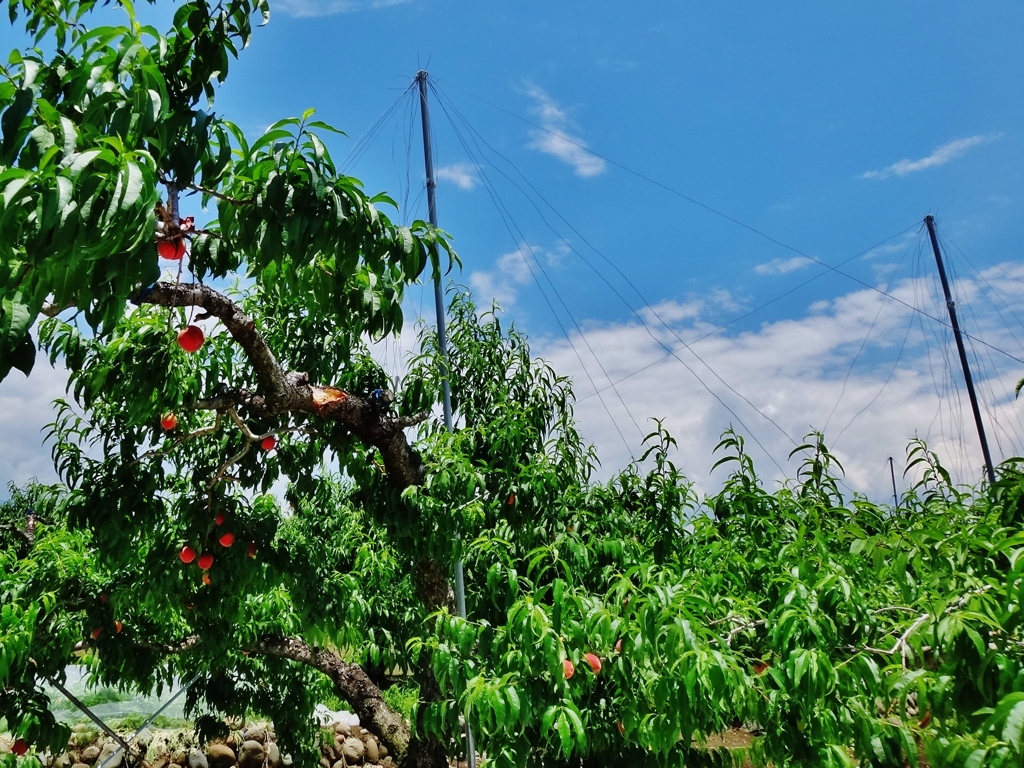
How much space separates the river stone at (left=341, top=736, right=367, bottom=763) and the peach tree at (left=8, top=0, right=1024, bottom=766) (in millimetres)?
1298

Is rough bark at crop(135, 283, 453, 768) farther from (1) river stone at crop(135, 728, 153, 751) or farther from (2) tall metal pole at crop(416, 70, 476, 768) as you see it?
(1) river stone at crop(135, 728, 153, 751)

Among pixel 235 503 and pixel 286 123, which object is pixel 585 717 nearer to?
pixel 286 123

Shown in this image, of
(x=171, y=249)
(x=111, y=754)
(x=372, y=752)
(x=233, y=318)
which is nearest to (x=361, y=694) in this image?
(x=372, y=752)

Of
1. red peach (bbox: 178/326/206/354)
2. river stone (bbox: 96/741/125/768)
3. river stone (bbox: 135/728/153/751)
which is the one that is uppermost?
red peach (bbox: 178/326/206/354)

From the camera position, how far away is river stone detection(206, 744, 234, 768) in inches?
216

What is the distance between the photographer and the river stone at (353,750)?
5477mm

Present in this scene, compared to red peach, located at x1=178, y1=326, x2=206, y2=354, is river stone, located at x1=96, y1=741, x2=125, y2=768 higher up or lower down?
lower down

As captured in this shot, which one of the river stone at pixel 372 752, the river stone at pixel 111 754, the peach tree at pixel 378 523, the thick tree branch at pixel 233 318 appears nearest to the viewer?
the peach tree at pixel 378 523

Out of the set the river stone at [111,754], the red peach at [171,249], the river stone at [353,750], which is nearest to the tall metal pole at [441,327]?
the red peach at [171,249]

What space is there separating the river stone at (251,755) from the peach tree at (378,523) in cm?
156

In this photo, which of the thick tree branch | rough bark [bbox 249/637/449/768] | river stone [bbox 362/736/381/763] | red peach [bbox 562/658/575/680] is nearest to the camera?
red peach [bbox 562/658/575/680]

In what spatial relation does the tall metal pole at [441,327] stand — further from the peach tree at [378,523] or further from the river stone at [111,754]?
the river stone at [111,754]

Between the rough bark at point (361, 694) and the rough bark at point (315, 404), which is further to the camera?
the rough bark at point (361, 694)

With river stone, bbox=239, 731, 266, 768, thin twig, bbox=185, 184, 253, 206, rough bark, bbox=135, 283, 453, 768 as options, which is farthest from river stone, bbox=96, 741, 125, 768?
thin twig, bbox=185, 184, 253, 206
